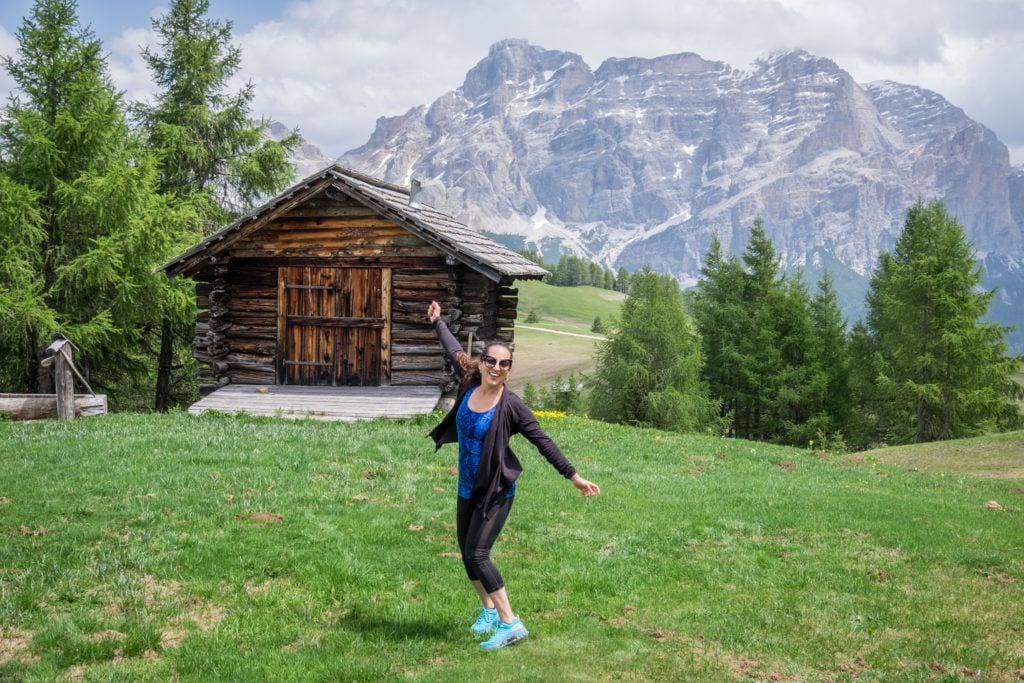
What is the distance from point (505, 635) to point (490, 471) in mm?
1393

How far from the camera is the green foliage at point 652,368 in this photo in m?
51.2

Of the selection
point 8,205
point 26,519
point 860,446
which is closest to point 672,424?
point 860,446

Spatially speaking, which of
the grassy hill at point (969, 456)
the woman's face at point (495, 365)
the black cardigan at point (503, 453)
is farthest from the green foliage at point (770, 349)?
the woman's face at point (495, 365)

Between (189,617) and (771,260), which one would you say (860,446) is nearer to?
(771,260)

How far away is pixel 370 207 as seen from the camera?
70.1 ft

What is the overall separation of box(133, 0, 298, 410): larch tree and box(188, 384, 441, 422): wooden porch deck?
443 inches

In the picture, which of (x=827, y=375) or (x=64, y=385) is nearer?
(x=64, y=385)

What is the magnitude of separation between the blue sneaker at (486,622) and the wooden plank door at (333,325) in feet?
49.6

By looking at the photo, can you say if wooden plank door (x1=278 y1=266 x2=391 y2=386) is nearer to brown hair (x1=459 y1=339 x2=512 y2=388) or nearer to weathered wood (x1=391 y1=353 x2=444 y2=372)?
weathered wood (x1=391 y1=353 x2=444 y2=372)

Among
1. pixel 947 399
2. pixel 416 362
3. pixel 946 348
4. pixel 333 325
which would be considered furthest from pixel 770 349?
pixel 333 325

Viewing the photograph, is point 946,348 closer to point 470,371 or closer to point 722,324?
point 722,324

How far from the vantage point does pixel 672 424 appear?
5025 centimetres

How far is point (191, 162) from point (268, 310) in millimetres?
12726

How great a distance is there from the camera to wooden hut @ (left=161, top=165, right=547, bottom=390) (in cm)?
2155
